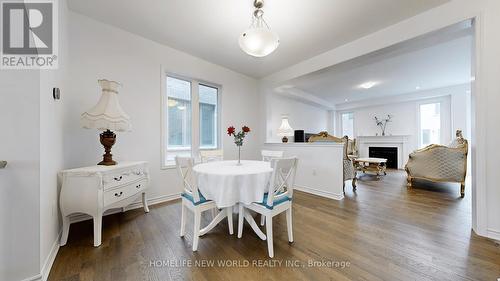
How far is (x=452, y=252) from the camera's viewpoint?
1563mm

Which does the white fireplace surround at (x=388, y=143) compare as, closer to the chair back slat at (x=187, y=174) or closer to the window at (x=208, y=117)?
the window at (x=208, y=117)

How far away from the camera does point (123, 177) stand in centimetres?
200

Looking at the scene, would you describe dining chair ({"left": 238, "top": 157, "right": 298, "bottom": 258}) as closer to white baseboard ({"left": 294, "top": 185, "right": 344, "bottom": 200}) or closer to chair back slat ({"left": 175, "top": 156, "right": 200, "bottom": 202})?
chair back slat ({"left": 175, "top": 156, "right": 200, "bottom": 202})

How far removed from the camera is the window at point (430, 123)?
18.4 feet

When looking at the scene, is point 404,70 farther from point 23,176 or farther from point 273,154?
point 23,176

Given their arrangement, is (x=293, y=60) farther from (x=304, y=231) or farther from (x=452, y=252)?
(x=452, y=252)

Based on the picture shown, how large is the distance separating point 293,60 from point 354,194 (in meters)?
2.85

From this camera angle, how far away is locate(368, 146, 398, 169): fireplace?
628cm

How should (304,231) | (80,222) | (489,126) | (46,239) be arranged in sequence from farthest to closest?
(80,222) → (304,231) → (489,126) → (46,239)

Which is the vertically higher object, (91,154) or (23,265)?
(91,154)

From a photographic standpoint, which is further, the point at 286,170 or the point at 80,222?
the point at 80,222

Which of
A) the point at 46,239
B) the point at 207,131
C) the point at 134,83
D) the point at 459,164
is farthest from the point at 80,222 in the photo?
the point at 459,164

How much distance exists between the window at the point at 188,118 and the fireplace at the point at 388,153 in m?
6.25

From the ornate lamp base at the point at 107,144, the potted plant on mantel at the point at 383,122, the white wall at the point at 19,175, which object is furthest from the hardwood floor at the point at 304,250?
the potted plant on mantel at the point at 383,122
